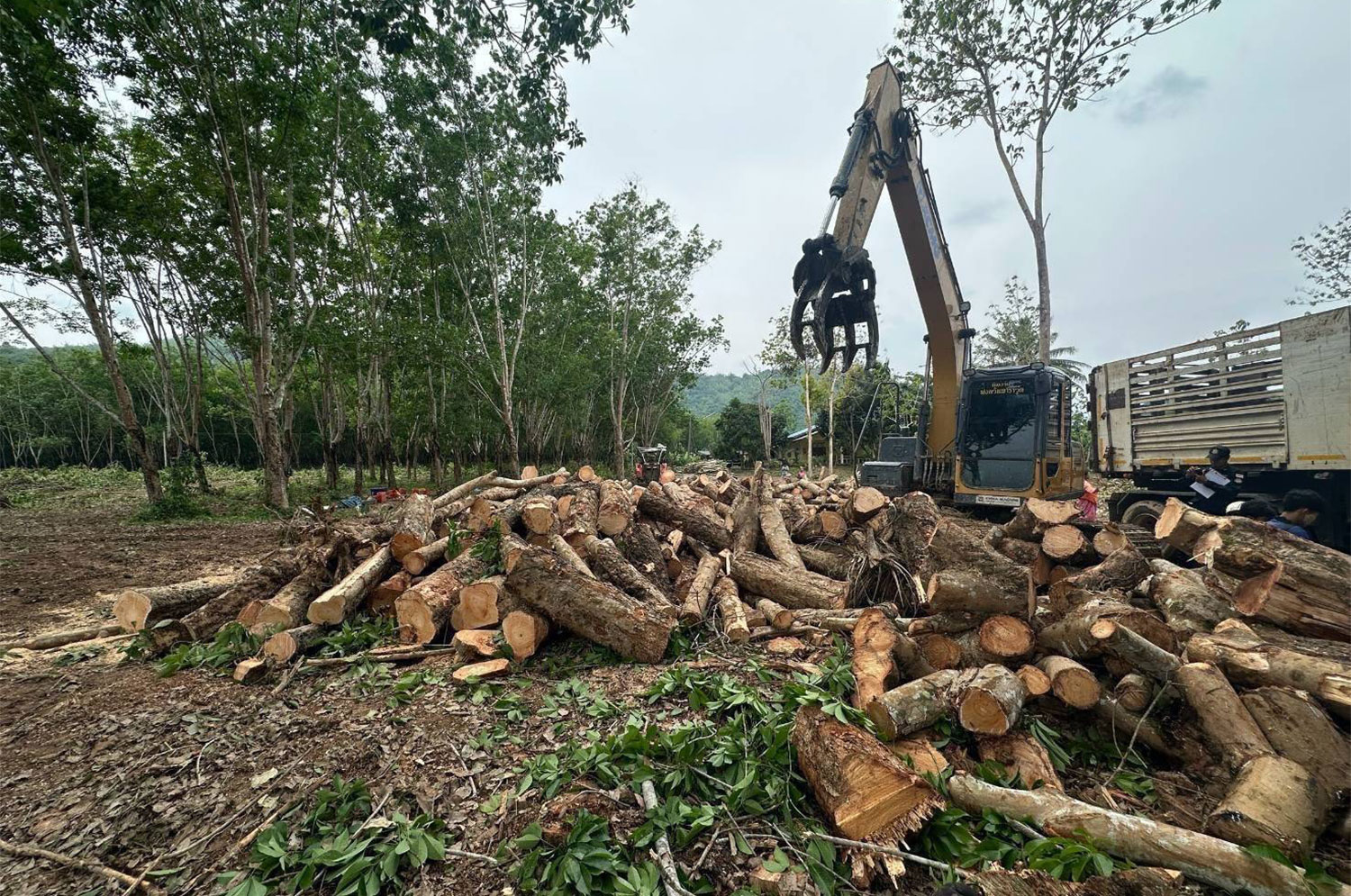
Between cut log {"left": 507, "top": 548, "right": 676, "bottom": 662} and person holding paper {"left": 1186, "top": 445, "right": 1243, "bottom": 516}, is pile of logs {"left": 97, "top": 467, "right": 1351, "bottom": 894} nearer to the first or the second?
cut log {"left": 507, "top": 548, "right": 676, "bottom": 662}

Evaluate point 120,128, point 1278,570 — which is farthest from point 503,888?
point 120,128

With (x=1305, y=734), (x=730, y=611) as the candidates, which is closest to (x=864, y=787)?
(x=1305, y=734)

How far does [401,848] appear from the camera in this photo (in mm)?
2045

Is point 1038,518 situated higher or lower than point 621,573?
higher

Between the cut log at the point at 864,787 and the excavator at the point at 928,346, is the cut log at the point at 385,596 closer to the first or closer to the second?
the cut log at the point at 864,787

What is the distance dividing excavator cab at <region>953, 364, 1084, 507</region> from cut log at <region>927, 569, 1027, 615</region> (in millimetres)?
4298

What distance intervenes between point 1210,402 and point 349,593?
10579 mm

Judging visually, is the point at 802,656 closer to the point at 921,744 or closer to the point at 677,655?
the point at 677,655

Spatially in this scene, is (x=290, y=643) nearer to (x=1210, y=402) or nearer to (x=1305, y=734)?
(x=1305, y=734)

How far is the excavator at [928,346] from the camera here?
541cm

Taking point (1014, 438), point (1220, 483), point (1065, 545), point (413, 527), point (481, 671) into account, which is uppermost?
point (1014, 438)

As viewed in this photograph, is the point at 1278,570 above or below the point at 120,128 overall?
below

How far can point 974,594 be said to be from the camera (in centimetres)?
320

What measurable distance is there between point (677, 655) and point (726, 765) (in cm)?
144
